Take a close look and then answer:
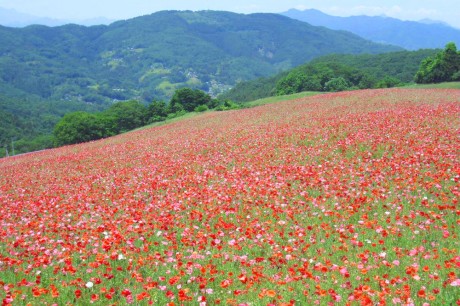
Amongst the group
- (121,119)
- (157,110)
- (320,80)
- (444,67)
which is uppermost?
(444,67)

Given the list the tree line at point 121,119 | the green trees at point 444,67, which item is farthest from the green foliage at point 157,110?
the green trees at point 444,67

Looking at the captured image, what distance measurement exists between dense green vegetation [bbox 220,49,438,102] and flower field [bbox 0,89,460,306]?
70.7m

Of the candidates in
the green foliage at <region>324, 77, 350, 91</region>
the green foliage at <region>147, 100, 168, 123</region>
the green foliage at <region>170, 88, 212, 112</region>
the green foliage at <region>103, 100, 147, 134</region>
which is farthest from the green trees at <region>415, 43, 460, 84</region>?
the green foliage at <region>103, 100, 147, 134</region>

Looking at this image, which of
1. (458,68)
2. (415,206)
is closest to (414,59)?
(458,68)

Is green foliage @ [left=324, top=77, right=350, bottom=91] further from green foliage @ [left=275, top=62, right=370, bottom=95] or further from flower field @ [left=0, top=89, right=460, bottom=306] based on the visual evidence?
flower field @ [left=0, top=89, right=460, bottom=306]

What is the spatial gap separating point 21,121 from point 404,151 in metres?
170

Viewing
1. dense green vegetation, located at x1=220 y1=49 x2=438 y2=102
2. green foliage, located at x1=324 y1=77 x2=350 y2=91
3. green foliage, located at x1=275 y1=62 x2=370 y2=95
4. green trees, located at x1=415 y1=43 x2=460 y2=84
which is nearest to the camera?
green trees, located at x1=415 y1=43 x2=460 y2=84

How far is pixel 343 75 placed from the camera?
10775 cm

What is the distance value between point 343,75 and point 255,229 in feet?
347

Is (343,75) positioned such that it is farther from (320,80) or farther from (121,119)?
(121,119)

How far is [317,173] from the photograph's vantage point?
39.6 ft

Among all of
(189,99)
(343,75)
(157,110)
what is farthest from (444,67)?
(157,110)

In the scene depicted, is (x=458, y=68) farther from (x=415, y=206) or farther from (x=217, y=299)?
(x=217, y=299)

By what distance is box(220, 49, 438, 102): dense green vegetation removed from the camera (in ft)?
315
